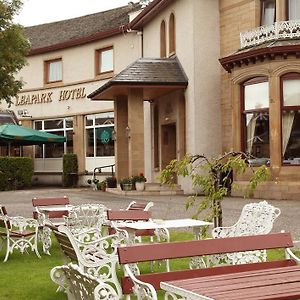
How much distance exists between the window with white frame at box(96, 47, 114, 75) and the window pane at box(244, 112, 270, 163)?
1191 cm

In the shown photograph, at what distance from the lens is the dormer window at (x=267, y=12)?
73.8 ft

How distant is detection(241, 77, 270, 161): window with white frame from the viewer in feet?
70.2

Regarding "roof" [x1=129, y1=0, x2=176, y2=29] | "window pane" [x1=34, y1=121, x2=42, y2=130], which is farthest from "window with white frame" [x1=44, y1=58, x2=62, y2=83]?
"roof" [x1=129, y1=0, x2=176, y2=29]

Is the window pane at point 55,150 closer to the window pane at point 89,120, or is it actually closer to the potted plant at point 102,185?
the window pane at point 89,120

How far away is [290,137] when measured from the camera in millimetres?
20969

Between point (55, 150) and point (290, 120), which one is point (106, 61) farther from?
point (290, 120)

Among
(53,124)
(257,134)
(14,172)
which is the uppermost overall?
(53,124)

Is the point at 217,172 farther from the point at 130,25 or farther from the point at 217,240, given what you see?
the point at 130,25

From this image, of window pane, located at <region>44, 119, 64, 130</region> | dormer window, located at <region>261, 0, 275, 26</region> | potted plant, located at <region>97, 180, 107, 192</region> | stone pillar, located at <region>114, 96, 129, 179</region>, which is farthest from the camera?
window pane, located at <region>44, 119, 64, 130</region>

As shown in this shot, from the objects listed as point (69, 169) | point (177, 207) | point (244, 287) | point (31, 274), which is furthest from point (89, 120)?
point (244, 287)

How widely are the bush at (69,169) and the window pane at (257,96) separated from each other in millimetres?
13032

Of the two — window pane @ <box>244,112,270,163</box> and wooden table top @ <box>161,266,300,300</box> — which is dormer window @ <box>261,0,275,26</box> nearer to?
window pane @ <box>244,112,270,163</box>

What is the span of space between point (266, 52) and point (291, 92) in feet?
4.99

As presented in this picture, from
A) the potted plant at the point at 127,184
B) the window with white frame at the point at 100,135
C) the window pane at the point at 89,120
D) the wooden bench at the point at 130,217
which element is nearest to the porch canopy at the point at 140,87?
the potted plant at the point at 127,184
